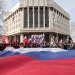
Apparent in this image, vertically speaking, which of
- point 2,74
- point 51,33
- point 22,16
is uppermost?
point 22,16

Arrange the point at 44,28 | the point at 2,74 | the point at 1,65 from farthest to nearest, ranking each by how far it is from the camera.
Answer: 1. the point at 44,28
2. the point at 1,65
3. the point at 2,74

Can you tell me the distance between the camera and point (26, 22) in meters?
62.6

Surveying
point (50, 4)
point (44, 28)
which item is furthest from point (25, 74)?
point (50, 4)

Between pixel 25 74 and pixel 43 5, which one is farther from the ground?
pixel 43 5

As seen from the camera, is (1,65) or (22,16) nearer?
(1,65)

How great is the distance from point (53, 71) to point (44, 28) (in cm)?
5751

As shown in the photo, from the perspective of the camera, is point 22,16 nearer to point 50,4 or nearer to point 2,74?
point 50,4

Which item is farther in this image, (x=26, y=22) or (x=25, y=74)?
(x=26, y=22)

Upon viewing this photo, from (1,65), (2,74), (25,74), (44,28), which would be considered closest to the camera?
(25,74)

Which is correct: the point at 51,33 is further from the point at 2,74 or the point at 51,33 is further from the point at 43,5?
the point at 2,74

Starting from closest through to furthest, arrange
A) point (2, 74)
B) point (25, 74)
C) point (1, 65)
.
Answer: point (25, 74)
point (2, 74)
point (1, 65)

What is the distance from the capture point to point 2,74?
163 inches

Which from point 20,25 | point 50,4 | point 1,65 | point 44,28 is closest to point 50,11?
point 50,4

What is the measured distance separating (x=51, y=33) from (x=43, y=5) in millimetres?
9162
